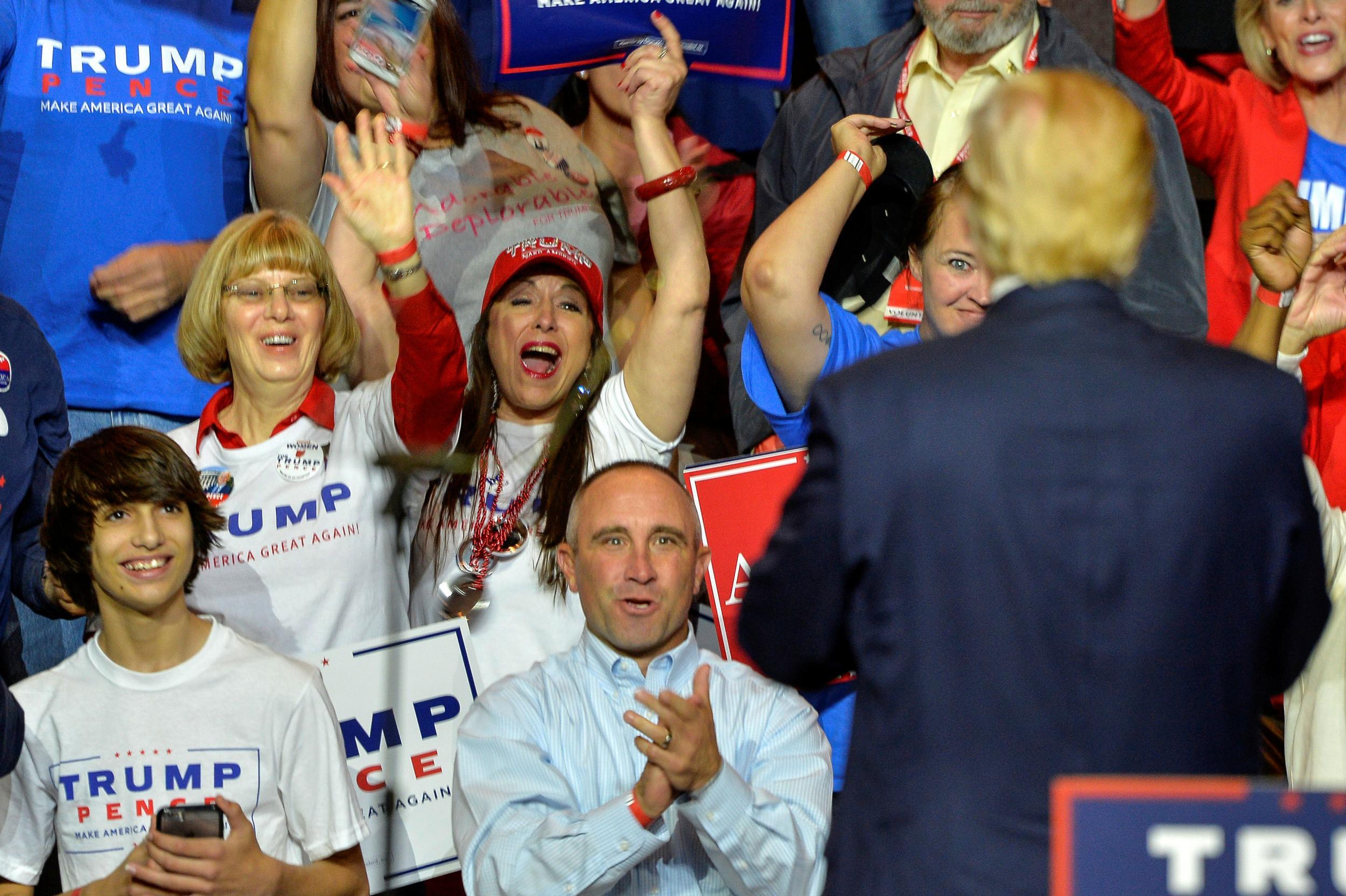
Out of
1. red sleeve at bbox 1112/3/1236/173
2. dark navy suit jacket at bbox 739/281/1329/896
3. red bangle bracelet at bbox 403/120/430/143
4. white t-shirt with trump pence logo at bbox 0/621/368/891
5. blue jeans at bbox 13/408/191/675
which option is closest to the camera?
dark navy suit jacket at bbox 739/281/1329/896

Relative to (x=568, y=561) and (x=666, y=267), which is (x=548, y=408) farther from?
(x=568, y=561)

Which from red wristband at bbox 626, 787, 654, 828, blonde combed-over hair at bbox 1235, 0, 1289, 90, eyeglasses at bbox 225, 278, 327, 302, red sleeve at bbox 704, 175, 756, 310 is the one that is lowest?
red wristband at bbox 626, 787, 654, 828

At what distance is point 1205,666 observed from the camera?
1624 mm

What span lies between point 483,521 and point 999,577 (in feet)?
6.23

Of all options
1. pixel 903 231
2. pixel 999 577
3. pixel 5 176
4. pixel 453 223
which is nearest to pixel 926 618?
pixel 999 577

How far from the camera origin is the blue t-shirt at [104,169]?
3.78 metres

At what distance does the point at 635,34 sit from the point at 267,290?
1.02m

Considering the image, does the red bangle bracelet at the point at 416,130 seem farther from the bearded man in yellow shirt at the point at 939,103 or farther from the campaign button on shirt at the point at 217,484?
the campaign button on shirt at the point at 217,484

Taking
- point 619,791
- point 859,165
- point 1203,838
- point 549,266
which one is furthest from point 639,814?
point 859,165

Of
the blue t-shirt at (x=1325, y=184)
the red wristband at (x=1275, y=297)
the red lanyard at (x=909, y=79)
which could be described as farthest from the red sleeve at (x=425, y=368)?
the blue t-shirt at (x=1325, y=184)

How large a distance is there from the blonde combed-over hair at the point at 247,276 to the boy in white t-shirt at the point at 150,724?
496mm

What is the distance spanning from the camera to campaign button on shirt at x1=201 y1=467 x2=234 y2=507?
329 centimetres

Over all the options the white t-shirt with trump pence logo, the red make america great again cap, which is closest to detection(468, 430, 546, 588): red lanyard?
the red make america great again cap

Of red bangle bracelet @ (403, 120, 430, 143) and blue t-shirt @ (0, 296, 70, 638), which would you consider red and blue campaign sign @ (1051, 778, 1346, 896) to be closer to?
blue t-shirt @ (0, 296, 70, 638)
